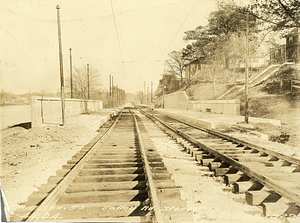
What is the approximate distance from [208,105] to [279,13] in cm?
1357

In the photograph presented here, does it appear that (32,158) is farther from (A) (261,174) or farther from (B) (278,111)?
(B) (278,111)

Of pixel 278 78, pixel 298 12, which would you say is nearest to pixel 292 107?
pixel 298 12

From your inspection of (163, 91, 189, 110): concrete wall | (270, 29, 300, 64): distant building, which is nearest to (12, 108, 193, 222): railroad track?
(270, 29, 300, 64): distant building

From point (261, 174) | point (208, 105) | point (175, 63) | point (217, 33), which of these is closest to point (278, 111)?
point (208, 105)

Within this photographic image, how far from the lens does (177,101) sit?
4222 cm

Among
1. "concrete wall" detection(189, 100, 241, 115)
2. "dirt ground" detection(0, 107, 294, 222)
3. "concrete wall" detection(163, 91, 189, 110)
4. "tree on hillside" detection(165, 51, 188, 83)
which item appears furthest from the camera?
"tree on hillside" detection(165, 51, 188, 83)

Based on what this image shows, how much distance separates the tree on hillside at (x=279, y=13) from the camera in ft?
41.6

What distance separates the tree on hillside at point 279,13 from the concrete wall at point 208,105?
750 centimetres

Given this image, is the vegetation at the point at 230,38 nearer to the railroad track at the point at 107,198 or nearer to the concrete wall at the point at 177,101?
the concrete wall at the point at 177,101

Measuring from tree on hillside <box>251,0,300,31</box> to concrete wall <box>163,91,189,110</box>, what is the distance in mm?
21541

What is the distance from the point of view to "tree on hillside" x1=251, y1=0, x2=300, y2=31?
12672mm

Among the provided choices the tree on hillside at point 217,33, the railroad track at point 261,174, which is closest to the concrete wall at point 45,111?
the railroad track at point 261,174

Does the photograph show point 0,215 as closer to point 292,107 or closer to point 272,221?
point 272,221

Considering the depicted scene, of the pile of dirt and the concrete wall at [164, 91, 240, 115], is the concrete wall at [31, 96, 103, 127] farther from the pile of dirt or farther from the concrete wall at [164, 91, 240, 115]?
the concrete wall at [164, 91, 240, 115]
